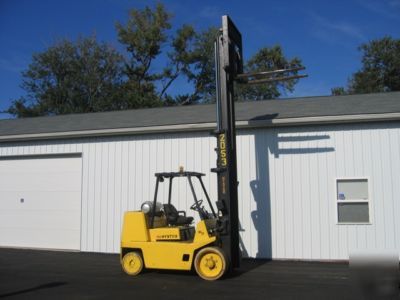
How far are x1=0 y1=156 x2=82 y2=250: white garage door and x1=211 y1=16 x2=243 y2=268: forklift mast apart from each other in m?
5.85

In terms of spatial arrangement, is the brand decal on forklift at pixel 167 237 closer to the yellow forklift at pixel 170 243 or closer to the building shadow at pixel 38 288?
the yellow forklift at pixel 170 243

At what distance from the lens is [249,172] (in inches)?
486

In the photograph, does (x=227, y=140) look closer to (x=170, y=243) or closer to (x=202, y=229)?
(x=202, y=229)

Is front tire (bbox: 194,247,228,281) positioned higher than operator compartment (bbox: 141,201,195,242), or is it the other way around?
operator compartment (bbox: 141,201,195,242)

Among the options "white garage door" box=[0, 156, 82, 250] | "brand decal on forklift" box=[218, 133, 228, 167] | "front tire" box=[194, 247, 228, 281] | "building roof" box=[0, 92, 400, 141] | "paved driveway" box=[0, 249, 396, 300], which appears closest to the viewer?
"paved driveway" box=[0, 249, 396, 300]

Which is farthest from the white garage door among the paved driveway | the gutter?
the paved driveway

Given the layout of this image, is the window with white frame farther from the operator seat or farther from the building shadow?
the building shadow

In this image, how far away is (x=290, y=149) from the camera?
12109mm

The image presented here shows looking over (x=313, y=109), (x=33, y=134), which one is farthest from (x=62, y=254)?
(x=313, y=109)

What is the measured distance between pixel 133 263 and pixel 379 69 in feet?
119

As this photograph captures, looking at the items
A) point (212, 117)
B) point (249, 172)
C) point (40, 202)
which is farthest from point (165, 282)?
point (40, 202)

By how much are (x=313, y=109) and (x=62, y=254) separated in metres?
8.39

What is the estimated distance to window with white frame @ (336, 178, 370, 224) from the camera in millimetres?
11414

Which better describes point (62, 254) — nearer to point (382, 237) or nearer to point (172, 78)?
point (382, 237)
